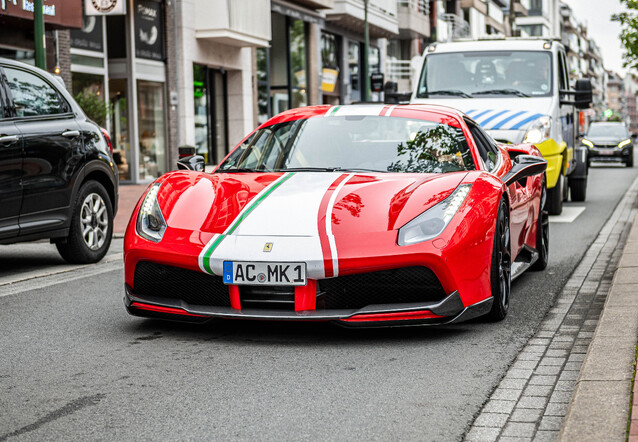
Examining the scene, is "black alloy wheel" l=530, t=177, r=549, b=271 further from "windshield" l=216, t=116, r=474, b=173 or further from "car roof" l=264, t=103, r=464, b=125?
"windshield" l=216, t=116, r=474, b=173

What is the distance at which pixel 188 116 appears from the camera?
26.3 meters

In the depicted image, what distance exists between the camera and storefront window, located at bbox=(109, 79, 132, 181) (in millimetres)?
23562

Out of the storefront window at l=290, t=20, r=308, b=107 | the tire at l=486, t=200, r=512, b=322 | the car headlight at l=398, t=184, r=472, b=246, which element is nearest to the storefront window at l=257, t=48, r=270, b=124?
the storefront window at l=290, t=20, r=308, b=107

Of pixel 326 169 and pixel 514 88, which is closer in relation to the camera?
pixel 326 169

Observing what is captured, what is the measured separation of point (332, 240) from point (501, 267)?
4.37ft

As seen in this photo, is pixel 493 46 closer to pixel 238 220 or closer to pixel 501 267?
pixel 501 267

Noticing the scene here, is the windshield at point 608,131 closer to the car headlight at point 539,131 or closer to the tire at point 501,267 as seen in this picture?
the car headlight at point 539,131

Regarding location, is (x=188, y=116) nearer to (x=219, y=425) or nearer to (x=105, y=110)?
(x=105, y=110)

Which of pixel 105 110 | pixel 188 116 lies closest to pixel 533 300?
pixel 105 110

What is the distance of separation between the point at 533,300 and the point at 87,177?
13.8 ft

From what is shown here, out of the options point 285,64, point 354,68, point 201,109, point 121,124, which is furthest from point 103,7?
point 354,68

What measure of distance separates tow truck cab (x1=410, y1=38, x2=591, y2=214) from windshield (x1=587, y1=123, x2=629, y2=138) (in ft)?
72.8

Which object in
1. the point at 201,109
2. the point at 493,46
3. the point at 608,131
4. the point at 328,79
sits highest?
the point at 328,79

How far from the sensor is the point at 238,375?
476cm
